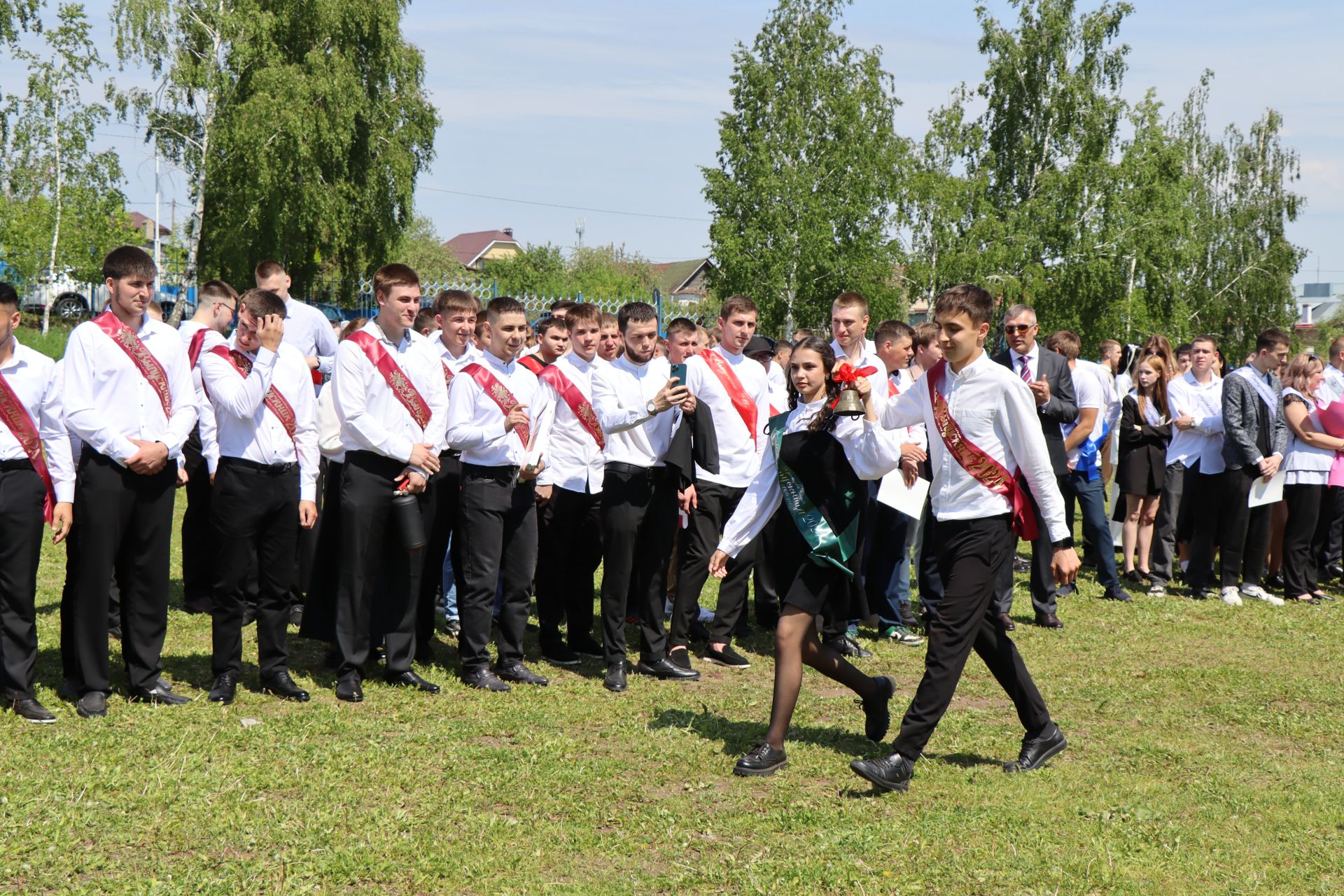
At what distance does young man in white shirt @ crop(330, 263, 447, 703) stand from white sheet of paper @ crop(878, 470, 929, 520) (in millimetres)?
3439

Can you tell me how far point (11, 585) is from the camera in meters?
5.62

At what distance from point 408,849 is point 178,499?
35.3ft

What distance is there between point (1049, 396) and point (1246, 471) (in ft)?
9.99

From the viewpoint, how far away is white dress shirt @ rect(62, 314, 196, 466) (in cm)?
569

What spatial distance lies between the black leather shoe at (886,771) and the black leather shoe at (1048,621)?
14.0 ft

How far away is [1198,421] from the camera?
10820mm

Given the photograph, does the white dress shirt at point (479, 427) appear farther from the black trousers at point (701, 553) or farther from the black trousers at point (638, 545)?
the black trousers at point (701, 553)

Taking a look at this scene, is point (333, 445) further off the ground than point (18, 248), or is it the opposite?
point (18, 248)

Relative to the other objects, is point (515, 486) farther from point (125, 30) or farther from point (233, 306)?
point (125, 30)

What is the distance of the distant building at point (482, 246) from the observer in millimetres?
114625

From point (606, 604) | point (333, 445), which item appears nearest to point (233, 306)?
point (333, 445)

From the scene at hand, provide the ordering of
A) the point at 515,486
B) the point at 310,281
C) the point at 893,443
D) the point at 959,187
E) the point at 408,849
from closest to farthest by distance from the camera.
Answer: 1. the point at 408,849
2. the point at 893,443
3. the point at 515,486
4. the point at 310,281
5. the point at 959,187

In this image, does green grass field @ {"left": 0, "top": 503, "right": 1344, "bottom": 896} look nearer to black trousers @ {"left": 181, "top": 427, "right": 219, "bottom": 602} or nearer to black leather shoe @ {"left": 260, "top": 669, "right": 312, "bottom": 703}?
black leather shoe @ {"left": 260, "top": 669, "right": 312, "bottom": 703}

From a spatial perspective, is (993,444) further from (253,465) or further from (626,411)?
(253,465)
